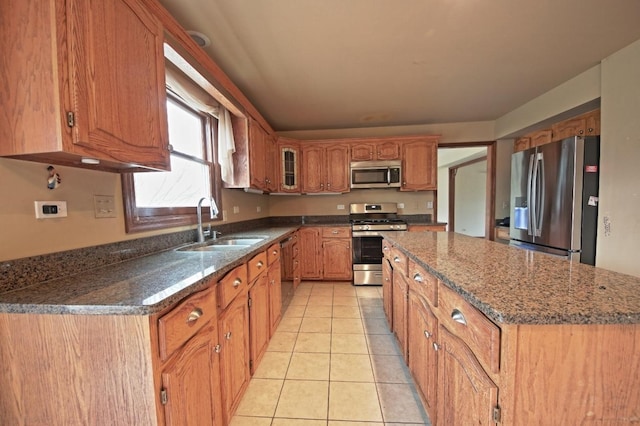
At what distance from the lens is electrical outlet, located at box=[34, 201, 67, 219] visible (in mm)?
998

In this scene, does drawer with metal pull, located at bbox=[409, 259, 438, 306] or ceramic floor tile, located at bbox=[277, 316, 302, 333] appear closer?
drawer with metal pull, located at bbox=[409, 259, 438, 306]

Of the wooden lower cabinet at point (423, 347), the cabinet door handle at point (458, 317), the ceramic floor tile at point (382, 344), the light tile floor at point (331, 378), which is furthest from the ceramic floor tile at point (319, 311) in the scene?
the cabinet door handle at point (458, 317)

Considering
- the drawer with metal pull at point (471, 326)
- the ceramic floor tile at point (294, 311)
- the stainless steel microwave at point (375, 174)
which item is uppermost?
the stainless steel microwave at point (375, 174)

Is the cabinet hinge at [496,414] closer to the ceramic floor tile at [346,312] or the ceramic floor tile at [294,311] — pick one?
the ceramic floor tile at [346,312]

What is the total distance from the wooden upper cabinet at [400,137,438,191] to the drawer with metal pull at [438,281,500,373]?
2.87 metres

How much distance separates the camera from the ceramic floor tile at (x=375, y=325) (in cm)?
222

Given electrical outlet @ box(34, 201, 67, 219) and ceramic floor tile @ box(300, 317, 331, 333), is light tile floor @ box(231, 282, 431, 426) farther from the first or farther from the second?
electrical outlet @ box(34, 201, 67, 219)

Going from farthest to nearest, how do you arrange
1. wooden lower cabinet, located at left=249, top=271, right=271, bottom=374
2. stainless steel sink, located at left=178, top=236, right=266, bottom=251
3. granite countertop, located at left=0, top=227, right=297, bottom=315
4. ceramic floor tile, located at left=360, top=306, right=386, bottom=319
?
ceramic floor tile, located at left=360, top=306, right=386, bottom=319, stainless steel sink, located at left=178, top=236, right=266, bottom=251, wooden lower cabinet, located at left=249, top=271, right=271, bottom=374, granite countertop, located at left=0, top=227, right=297, bottom=315

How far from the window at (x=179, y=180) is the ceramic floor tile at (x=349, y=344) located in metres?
1.62

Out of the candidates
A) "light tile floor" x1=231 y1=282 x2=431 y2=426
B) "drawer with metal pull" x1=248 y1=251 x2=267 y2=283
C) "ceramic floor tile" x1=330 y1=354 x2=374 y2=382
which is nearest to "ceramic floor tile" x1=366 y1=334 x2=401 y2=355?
"light tile floor" x1=231 y1=282 x2=431 y2=426

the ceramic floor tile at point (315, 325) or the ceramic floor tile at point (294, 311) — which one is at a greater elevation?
the ceramic floor tile at point (294, 311)

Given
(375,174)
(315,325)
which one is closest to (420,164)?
(375,174)

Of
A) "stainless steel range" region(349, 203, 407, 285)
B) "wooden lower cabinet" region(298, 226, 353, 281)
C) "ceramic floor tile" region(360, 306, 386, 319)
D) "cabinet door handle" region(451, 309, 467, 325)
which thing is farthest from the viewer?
"wooden lower cabinet" region(298, 226, 353, 281)

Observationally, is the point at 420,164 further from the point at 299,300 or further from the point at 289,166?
the point at 299,300
